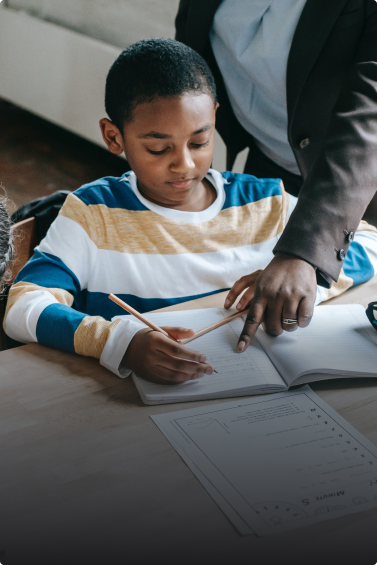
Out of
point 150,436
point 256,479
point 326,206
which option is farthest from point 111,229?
point 256,479

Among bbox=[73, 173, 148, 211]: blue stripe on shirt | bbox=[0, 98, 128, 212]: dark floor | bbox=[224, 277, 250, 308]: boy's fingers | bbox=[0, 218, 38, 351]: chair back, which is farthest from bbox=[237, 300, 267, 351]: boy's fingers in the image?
bbox=[0, 98, 128, 212]: dark floor

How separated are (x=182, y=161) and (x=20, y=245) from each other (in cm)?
43

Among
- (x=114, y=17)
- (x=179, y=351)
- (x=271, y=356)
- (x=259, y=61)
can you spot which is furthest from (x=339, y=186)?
(x=114, y=17)

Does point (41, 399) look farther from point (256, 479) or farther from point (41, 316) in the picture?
point (256, 479)

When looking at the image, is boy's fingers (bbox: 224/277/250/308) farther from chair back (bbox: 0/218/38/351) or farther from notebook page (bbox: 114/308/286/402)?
chair back (bbox: 0/218/38/351)

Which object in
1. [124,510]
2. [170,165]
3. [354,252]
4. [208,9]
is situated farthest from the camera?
[208,9]

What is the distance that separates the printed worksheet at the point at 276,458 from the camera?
1.86 feet

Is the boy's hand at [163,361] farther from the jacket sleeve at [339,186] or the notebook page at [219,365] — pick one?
the jacket sleeve at [339,186]

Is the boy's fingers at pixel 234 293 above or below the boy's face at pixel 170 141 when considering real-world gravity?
below

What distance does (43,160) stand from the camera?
12.2 ft

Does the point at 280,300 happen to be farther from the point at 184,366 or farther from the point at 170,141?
the point at 170,141

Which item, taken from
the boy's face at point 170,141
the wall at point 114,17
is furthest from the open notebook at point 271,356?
the wall at point 114,17

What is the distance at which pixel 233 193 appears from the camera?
1.30 metres

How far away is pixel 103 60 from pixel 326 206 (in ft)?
8.94
